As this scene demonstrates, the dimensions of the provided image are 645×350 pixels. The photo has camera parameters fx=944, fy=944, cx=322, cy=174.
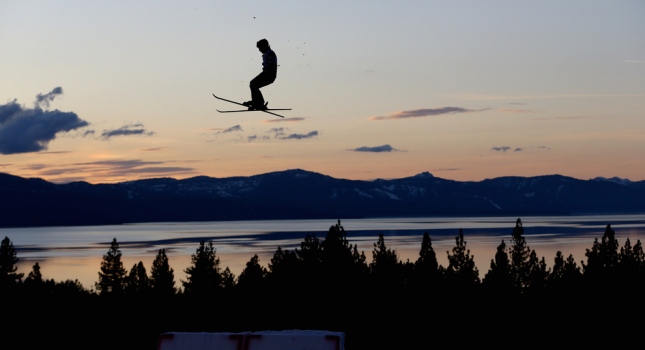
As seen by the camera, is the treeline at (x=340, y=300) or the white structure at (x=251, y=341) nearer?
the white structure at (x=251, y=341)

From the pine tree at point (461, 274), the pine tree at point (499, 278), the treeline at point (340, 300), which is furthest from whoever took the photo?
the pine tree at point (461, 274)

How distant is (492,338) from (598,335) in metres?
11.0

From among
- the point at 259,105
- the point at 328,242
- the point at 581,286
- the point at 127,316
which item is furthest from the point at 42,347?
the point at 259,105

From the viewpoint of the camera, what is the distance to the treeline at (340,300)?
97.4 metres

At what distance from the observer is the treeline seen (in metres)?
97.4

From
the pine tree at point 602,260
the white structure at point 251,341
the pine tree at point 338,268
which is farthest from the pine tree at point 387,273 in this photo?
the white structure at point 251,341

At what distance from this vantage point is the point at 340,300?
109m

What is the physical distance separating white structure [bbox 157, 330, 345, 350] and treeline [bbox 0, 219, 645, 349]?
7576 centimetres

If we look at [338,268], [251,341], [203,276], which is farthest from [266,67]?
[203,276]

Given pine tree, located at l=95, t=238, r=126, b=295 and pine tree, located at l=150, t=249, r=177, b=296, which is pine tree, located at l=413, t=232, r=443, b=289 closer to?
pine tree, located at l=150, t=249, r=177, b=296

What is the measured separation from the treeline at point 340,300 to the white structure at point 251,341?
249ft

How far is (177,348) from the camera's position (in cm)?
1324

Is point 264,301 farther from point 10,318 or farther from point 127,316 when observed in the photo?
point 10,318

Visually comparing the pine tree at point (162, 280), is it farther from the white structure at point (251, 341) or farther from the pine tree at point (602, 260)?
the white structure at point (251, 341)
